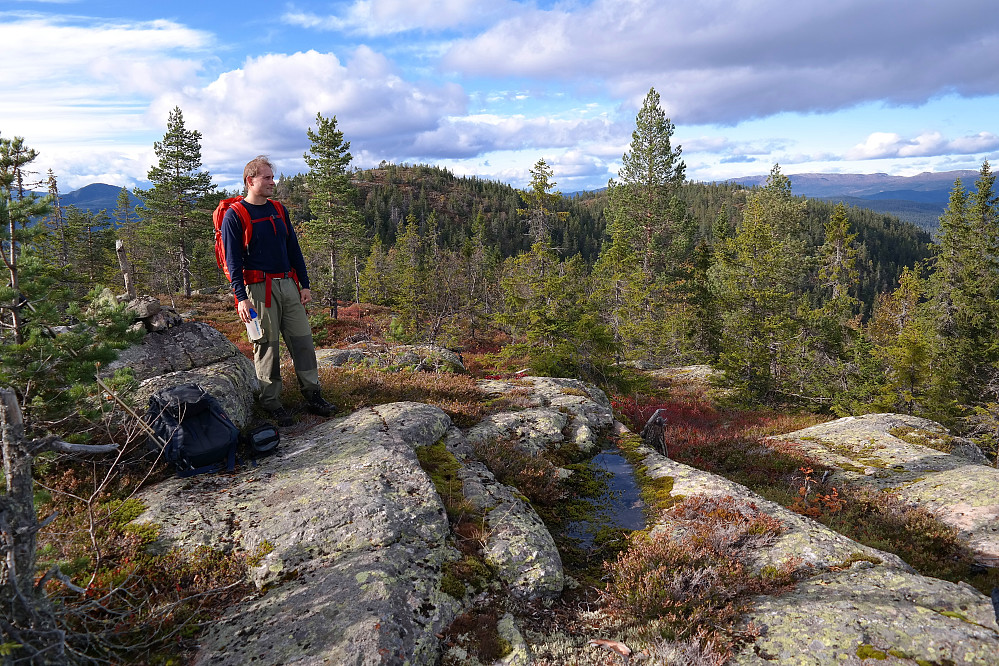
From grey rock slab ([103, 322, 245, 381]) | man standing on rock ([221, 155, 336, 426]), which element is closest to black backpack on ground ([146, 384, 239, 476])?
man standing on rock ([221, 155, 336, 426])

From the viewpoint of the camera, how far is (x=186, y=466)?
5.12 meters

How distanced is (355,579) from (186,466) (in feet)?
8.92

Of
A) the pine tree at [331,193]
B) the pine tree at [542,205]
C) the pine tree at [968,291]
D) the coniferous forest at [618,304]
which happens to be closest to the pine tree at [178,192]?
the coniferous forest at [618,304]

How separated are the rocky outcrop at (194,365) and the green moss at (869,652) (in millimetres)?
7018

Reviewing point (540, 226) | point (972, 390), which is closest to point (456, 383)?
point (540, 226)

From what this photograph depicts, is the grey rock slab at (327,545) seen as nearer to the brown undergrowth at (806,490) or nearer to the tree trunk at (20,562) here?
the tree trunk at (20,562)

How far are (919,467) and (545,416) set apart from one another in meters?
7.75

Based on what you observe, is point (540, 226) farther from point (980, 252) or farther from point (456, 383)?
point (980, 252)

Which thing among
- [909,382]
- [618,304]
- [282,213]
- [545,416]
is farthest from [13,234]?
[618,304]

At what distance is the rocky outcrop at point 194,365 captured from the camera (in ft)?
21.1

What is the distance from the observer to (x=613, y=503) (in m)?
6.46

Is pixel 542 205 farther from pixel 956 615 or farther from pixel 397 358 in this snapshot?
pixel 956 615

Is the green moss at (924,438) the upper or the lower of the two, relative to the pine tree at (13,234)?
lower

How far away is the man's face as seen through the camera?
5996 mm
